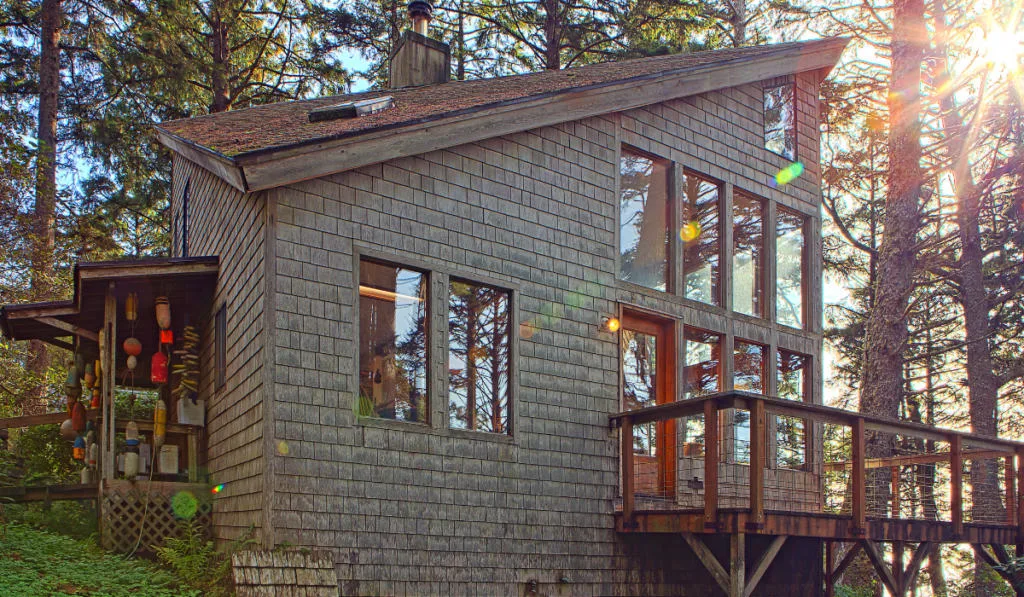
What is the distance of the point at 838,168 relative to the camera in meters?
22.5

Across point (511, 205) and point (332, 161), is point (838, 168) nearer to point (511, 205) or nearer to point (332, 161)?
point (511, 205)

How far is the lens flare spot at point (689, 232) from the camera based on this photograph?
11680 millimetres

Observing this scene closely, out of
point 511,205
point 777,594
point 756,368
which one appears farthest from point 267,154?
point 777,594

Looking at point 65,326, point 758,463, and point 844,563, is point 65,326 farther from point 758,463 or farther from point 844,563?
point 844,563

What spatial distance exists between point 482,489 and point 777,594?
508 centimetres

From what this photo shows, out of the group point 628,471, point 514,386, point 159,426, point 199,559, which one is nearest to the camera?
point 199,559

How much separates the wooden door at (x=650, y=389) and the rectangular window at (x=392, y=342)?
267 centimetres

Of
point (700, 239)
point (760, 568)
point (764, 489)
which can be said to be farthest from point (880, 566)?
point (700, 239)

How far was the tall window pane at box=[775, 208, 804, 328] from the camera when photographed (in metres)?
12.8

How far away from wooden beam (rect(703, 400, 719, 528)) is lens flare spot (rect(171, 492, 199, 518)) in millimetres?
5152

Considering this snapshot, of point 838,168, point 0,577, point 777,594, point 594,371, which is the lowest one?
point 777,594

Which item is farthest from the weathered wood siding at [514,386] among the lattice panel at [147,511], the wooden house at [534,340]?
the lattice panel at [147,511]

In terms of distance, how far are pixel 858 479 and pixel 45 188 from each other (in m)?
16.1

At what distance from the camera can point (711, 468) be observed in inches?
338
